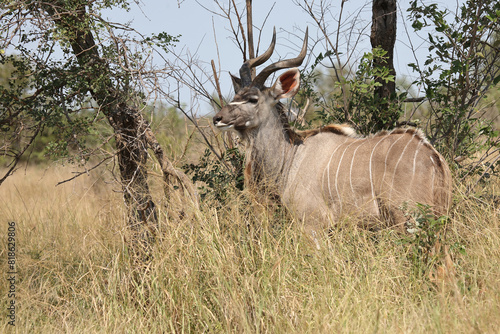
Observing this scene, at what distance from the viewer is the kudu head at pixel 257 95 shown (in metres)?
3.64

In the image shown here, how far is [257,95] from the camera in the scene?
12.4 feet

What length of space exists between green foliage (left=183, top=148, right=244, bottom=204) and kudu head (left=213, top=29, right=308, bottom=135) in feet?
1.24

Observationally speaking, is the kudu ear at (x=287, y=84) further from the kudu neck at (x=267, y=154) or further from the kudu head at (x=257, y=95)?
the kudu neck at (x=267, y=154)

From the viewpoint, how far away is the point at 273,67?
372 centimetres

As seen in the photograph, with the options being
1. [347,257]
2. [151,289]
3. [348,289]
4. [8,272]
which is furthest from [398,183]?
[8,272]

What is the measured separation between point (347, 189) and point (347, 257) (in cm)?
72

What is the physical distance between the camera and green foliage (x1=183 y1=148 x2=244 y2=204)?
151 inches

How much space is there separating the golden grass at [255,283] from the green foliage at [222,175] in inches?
16.9

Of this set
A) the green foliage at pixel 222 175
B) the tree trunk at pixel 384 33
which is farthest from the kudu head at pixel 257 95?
the tree trunk at pixel 384 33

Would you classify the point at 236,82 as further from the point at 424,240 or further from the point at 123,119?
the point at 424,240

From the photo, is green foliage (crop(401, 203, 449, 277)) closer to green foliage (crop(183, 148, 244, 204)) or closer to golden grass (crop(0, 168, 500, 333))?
golden grass (crop(0, 168, 500, 333))

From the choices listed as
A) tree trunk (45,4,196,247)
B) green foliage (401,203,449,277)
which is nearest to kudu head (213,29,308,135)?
tree trunk (45,4,196,247)

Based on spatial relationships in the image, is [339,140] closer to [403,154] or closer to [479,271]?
[403,154]

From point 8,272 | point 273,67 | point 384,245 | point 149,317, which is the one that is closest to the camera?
point 149,317
